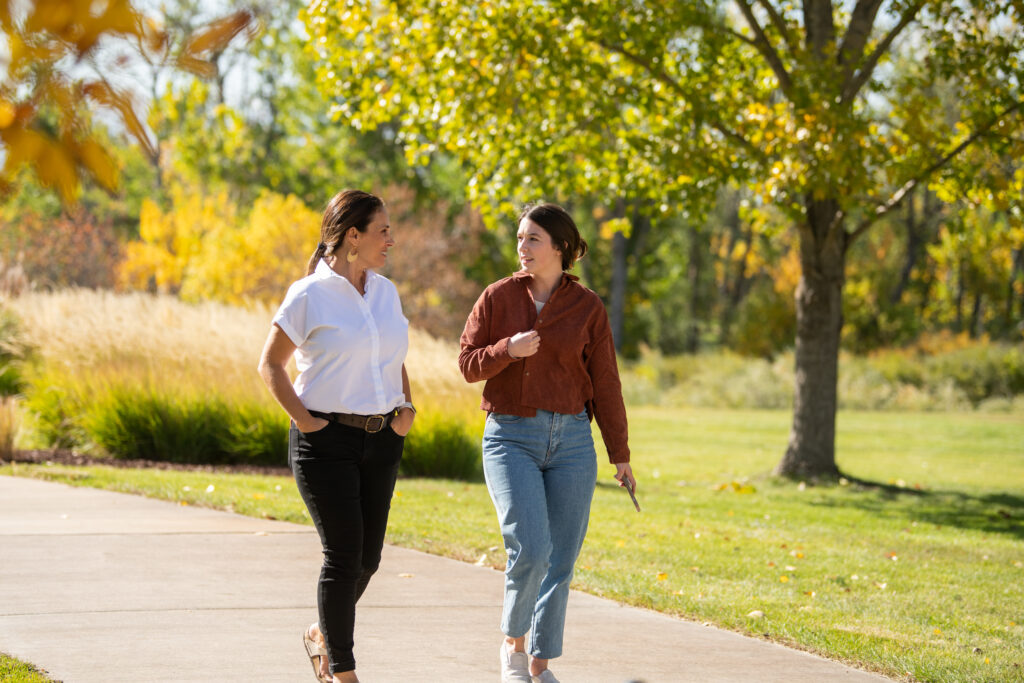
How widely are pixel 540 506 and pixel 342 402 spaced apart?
33.8 inches

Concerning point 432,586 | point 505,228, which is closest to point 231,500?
point 432,586

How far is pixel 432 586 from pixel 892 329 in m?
31.3

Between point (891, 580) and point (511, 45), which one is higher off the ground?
point (511, 45)

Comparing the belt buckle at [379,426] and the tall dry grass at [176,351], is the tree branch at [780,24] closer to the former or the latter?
the tall dry grass at [176,351]

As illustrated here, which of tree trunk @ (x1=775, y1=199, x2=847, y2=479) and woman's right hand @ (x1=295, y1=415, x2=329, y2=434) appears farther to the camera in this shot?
tree trunk @ (x1=775, y1=199, x2=847, y2=479)

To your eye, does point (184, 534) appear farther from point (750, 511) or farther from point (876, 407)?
point (876, 407)

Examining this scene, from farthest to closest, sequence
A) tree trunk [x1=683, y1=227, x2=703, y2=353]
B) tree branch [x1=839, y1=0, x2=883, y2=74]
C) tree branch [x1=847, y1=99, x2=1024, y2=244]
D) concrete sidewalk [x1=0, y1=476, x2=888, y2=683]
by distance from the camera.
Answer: tree trunk [x1=683, y1=227, x2=703, y2=353], tree branch [x1=839, y1=0, x2=883, y2=74], tree branch [x1=847, y1=99, x2=1024, y2=244], concrete sidewalk [x1=0, y1=476, x2=888, y2=683]

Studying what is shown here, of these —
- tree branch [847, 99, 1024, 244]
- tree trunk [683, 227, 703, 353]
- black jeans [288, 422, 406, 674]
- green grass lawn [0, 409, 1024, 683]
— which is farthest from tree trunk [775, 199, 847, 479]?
tree trunk [683, 227, 703, 353]

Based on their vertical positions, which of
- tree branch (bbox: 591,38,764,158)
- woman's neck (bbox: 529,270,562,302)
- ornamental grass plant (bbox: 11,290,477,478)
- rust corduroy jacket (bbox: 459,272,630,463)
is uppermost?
tree branch (bbox: 591,38,764,158)

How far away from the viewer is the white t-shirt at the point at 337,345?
4.51 meters

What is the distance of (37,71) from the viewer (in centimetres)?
217

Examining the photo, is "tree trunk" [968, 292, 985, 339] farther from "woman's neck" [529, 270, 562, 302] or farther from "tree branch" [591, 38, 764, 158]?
"woman's neck" [529, 270, 562, 302]

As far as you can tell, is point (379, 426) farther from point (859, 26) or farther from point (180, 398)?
point (859, 26)

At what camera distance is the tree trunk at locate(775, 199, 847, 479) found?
1352 cm
